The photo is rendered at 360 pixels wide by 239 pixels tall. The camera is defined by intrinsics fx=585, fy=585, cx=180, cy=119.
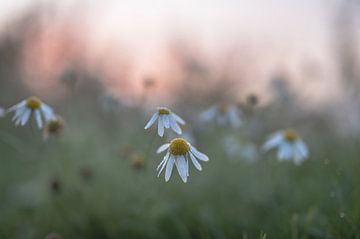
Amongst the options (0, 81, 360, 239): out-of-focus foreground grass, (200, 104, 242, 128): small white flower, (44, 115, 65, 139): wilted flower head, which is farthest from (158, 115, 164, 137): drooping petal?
(200, 104, 242, 128): small white flower

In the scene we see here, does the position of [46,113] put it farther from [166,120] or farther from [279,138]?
[279,138]

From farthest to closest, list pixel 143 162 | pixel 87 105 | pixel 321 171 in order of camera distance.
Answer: pixel 87 105, pixel 321 171, pixel 143 162

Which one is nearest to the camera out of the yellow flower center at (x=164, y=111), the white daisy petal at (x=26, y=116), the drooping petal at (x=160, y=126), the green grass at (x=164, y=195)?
the drooping petal at (x=160, y=126)

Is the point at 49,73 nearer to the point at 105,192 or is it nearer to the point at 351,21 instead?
the point at 105,192

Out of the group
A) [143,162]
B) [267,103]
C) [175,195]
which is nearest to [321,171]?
[267,103]

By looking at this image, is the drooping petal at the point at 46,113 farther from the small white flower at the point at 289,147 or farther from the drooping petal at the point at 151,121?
the small white flower at the point at 289,147

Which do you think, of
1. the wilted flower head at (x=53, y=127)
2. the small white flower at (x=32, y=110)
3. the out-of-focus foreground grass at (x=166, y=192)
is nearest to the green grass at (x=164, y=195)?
the out-of-focus foreground grass at (x=166, y=192)

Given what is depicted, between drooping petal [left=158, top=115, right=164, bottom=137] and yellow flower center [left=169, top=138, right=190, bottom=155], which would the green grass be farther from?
yellow flower center [left=169, top=138, right=190, bottom=155]

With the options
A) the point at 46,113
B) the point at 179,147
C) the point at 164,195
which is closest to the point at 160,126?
the point at 179,147
